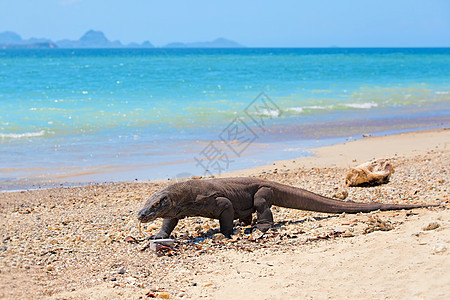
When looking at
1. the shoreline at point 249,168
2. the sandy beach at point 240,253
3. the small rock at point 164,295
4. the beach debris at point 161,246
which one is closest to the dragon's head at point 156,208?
the beach debris at point 161,246

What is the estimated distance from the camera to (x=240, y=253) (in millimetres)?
6430

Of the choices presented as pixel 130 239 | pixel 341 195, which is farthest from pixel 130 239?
pixel 341 195

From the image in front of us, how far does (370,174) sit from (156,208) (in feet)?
15.0

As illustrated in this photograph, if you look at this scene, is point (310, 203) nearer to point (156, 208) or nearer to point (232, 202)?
point (232, 202)

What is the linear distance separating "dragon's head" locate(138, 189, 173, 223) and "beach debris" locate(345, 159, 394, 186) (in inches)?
167

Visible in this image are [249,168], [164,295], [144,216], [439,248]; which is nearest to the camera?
[164,295]

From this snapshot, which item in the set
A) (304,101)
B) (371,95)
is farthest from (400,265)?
(371,95)

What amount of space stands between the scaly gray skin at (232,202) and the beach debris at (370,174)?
1.92 metres

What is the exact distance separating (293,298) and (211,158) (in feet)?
34.4

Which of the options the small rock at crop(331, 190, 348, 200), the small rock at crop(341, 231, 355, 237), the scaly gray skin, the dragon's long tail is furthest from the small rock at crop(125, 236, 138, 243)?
the small rock at crop(331, 190, 348, 200)

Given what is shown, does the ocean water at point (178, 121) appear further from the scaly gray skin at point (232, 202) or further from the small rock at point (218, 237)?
the small rock at point (218, 237)

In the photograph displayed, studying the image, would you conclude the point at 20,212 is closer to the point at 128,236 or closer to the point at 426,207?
the point at 128,236

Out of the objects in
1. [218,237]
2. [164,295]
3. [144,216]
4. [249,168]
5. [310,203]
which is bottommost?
[249,168]

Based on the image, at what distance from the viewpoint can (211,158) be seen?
49.9ft
